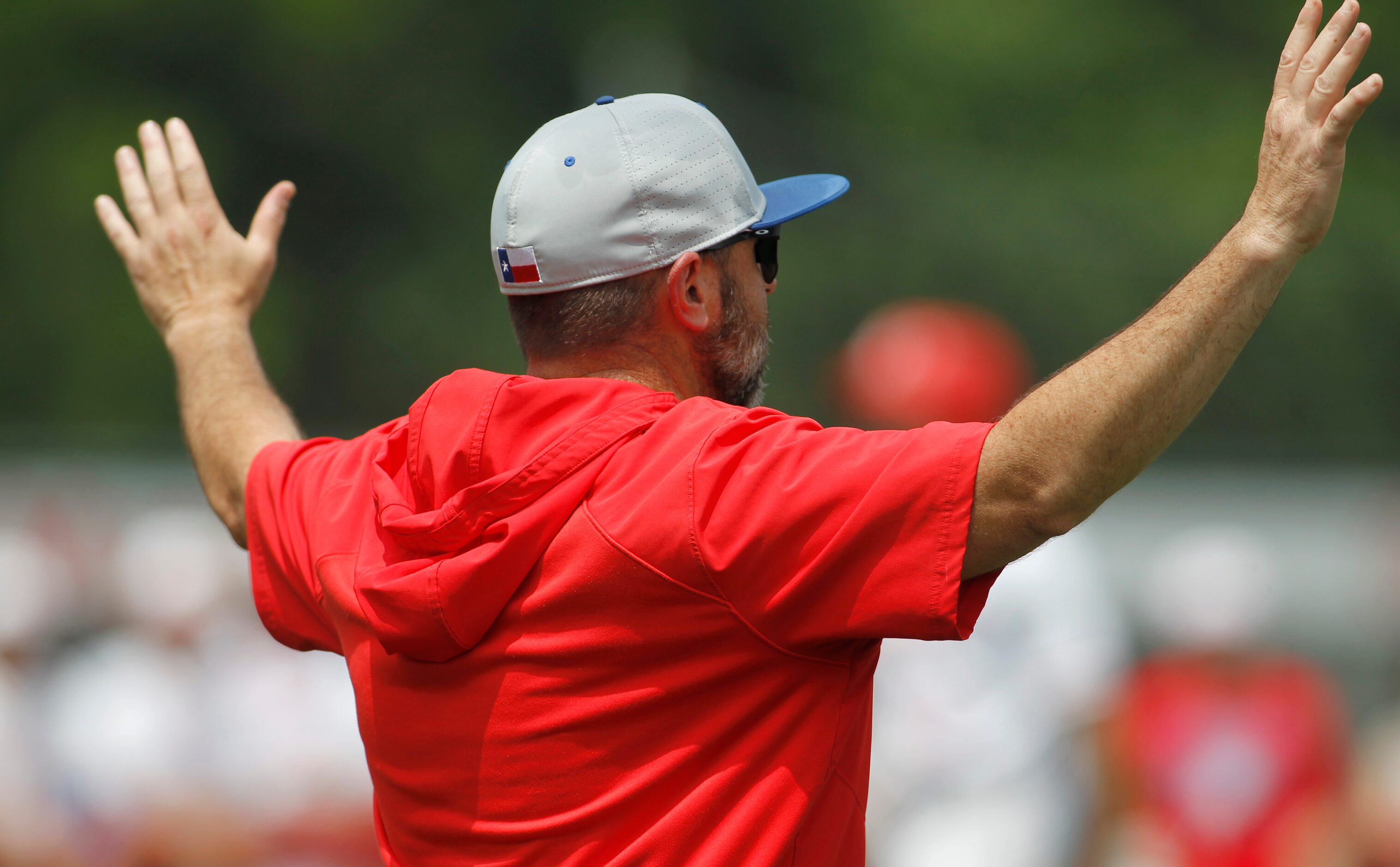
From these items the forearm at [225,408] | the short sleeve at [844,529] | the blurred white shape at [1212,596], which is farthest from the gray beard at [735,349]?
the blurred white shape at [1212,596]

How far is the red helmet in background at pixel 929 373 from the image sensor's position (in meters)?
8.23

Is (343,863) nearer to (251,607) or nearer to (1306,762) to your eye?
(251,607)

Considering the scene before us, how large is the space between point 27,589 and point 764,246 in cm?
671

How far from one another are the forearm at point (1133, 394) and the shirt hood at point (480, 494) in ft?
1.67

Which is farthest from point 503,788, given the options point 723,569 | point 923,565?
point 923,565

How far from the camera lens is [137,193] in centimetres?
299

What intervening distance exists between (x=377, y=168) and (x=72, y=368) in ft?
15.9

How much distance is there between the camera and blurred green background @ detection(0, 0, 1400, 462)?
1698cm

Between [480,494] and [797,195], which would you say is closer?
[480,494]

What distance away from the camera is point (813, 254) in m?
17.7

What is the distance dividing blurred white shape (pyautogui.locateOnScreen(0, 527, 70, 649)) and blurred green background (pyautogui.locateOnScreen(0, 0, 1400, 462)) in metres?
8.98

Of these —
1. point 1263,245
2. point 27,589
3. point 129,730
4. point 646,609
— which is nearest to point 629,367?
point 646,609

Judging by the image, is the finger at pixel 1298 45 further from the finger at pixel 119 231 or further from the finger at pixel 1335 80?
the finger at pixel 119 231

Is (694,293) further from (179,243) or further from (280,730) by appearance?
(280,730)
